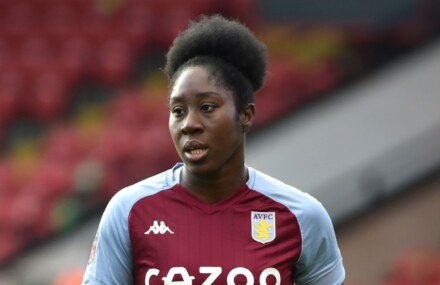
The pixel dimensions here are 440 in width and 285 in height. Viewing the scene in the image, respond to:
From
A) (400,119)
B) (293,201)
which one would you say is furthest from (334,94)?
(293,201)

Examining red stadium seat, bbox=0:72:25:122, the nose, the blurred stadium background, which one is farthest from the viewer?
red stadium seat, bbox=0:72:25:122

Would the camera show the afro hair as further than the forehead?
Yes

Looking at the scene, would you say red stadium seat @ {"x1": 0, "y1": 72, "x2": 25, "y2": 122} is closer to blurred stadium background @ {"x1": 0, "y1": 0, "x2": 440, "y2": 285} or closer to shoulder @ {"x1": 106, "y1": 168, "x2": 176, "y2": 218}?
blurred stadium background @ {"x1": 0, "y1": 0, "x2": 440, "y2": 285}

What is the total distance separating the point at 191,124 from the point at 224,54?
0.28m

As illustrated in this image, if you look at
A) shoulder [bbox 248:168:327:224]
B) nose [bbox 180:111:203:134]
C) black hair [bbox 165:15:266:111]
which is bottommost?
shoulder [bbox 248:168:327:224]

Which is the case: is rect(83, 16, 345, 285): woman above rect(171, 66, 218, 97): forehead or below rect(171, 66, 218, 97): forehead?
below

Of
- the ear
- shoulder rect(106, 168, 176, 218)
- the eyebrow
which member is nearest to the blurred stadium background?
shoulder rect(106, 168, 176, 218)

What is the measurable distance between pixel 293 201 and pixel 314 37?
8.15m

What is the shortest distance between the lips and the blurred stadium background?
198 inches

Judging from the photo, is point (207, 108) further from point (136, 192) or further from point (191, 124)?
point (136, 192)

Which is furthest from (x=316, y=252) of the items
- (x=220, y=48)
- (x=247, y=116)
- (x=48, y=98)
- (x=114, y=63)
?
(x=114, y=63)

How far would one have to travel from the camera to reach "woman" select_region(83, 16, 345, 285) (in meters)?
3.17

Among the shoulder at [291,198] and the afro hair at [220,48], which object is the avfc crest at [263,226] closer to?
the shoulder at [291,198]

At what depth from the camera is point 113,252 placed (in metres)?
3.20
